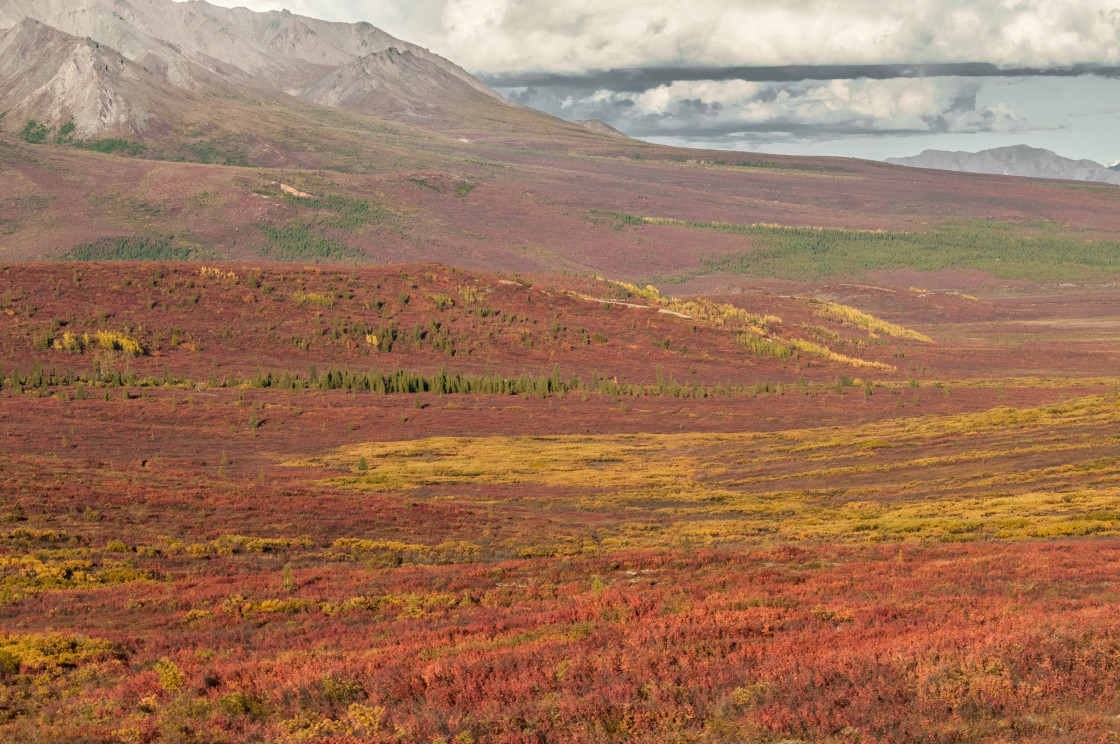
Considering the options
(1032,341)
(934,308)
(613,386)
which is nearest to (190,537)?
(613,386)

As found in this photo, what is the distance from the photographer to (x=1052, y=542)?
26344 millimetres

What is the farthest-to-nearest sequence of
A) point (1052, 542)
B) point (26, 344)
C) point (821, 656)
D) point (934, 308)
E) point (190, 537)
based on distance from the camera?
point (934, 308) → point (26, 344) → point (190, 537) → point (1052, 542) → point (821, 656)

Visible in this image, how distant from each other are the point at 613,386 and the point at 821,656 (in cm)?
7364

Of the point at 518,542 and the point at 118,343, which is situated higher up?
the point at 118,343

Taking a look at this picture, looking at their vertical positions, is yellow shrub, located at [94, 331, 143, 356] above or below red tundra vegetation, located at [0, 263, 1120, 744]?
above

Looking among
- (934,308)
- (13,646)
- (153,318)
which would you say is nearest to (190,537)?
(13,646)

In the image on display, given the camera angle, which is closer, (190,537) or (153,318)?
(190,537)

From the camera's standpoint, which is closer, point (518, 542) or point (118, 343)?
point (518, 542)

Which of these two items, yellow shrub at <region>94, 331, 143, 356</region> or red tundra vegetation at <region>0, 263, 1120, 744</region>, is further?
yellow shrub at <region>94, 331, 143, 356</region>

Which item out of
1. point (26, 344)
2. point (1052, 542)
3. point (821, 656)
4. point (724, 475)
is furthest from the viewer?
point (26, 344)

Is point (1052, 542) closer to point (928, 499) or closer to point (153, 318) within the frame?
point (928, 499)

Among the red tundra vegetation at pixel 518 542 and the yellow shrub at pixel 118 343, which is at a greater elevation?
the yellow shrub at pixel 118 343

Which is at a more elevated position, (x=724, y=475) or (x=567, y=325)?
(x=567, y=325)

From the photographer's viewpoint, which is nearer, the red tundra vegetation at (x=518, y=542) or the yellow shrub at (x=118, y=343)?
the red tundra vegetation at (x=518, y=542)
